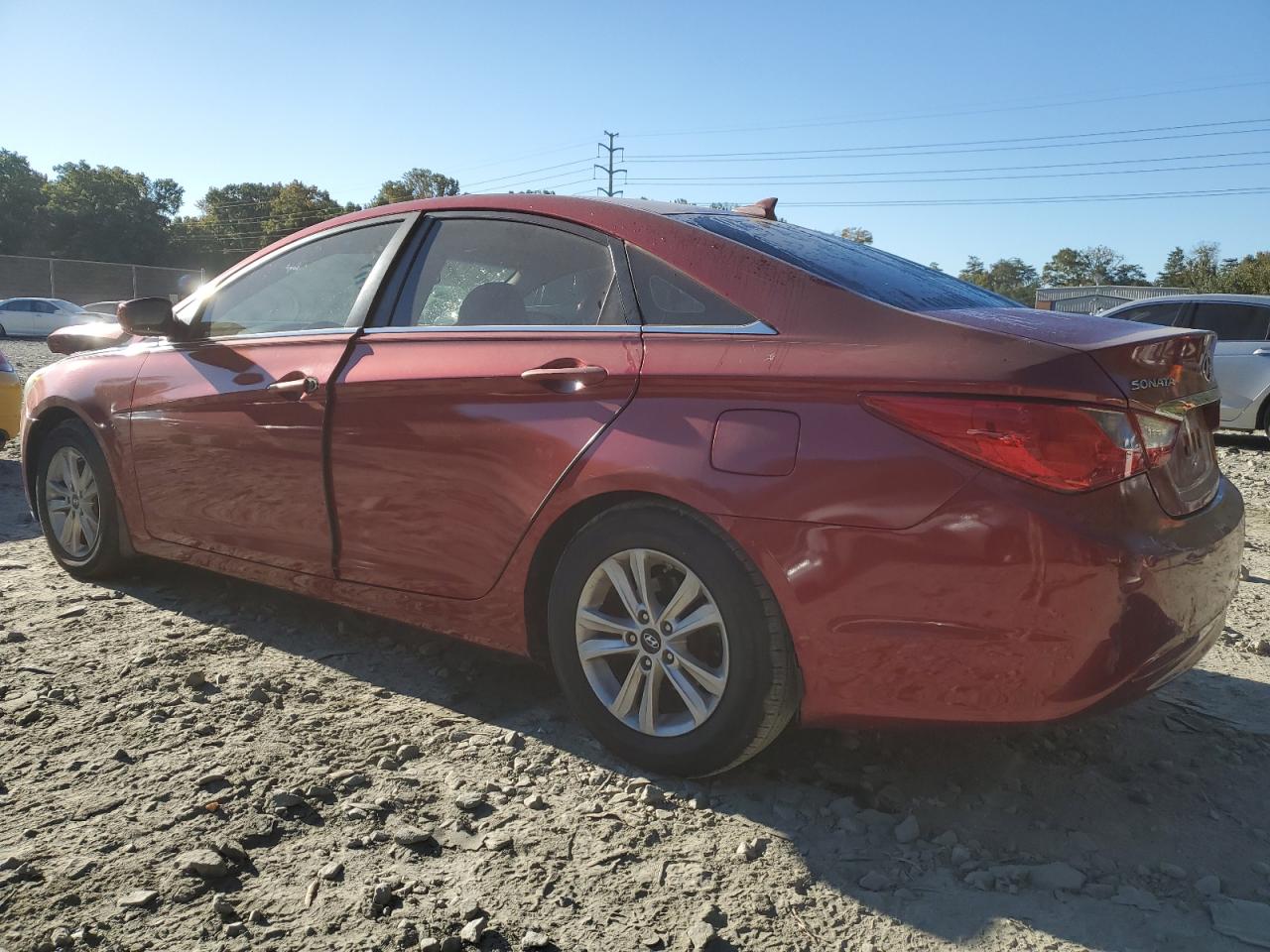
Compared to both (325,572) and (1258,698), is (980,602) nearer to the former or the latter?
(1258,698)

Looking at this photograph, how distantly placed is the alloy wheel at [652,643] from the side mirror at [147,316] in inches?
90.0

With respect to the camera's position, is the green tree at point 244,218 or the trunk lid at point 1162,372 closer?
the trunk lid at point 1162,372

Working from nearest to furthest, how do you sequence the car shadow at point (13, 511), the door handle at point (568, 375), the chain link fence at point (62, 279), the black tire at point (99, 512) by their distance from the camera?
the door handle at point (568, 375)
the black tire at point (99, 512)
the car shadow at point (13, 511)
the chain link fence at point (62, 279)

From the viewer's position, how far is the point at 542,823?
8.00ft

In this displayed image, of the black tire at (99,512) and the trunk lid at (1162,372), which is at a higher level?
the trunk lid at (1162,372)

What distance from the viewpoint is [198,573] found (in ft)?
14.9

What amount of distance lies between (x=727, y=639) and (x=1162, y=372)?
1.19m

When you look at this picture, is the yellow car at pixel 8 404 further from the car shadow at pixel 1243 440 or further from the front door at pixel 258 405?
the car shadow at pixel 1243 440

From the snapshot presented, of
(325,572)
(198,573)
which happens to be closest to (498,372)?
(325,572)

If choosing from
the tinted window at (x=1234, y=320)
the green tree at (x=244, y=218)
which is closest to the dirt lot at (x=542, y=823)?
the tinted window at (x=1234, y=320)

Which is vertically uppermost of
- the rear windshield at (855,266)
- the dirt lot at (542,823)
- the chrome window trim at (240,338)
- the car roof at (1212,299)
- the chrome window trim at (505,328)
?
the car roof at (1212,299)

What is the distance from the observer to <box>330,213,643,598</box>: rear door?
2721mm

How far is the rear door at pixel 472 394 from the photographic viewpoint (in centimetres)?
272

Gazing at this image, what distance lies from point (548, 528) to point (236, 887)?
1.13 meters
